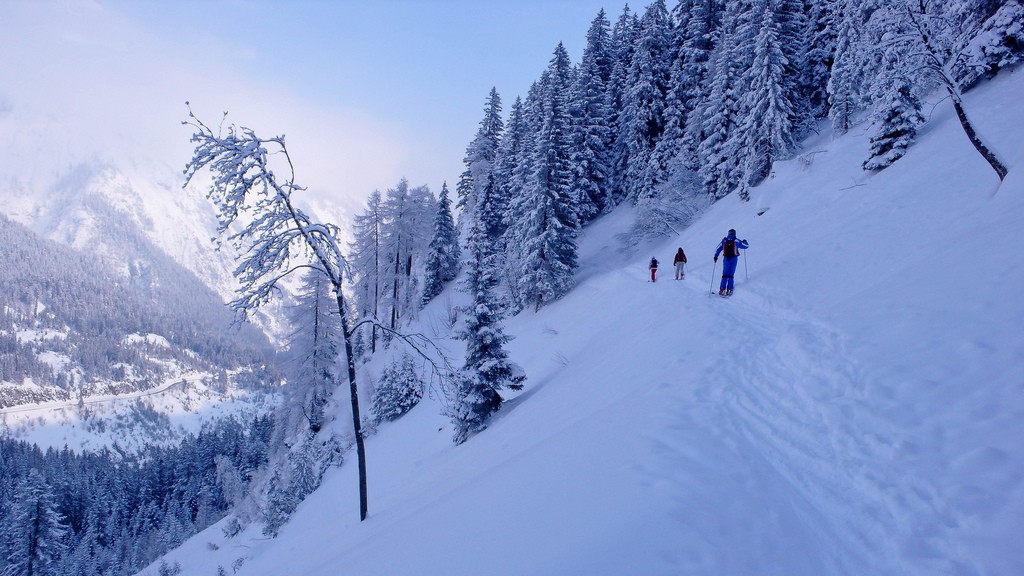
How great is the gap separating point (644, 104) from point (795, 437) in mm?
35799

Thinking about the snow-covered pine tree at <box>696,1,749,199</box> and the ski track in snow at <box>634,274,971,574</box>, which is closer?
the ski track in snow at <box>634,274,971,574</box>

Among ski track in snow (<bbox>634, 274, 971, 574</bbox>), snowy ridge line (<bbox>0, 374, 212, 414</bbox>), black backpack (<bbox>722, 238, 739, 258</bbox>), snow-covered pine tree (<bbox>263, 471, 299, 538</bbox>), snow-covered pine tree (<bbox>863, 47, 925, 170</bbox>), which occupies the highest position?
snowy ridge line (<bbox>0, 374, 212, 414</bbox>)

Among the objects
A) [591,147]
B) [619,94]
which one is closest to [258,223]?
[591,147]

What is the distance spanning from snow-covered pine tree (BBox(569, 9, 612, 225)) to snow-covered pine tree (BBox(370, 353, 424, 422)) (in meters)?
17.3

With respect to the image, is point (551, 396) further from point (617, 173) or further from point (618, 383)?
point (617, 173)

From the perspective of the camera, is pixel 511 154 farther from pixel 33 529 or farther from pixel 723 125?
pixel 33 529

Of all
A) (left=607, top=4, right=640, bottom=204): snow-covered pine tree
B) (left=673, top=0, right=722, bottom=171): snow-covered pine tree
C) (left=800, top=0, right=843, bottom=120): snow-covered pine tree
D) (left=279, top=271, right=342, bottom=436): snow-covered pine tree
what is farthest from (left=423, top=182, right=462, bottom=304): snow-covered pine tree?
(left=800, top=0, right=843, bottom=120): snow-covered pine tree

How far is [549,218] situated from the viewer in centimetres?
2809

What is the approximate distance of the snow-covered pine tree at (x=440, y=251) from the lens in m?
40.5

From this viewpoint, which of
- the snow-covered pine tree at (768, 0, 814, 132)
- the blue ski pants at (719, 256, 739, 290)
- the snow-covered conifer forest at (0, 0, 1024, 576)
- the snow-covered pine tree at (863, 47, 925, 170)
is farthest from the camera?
the snow-covered pine tree at (768, 0, 814, 132)

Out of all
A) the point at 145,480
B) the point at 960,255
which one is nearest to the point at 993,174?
the point at 960,255

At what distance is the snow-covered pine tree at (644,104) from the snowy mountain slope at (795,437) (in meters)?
22.8

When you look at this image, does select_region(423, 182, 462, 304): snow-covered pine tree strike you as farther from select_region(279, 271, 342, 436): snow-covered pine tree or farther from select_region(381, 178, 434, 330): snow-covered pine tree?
select_region(279, 271, 342, 436): snow-covered pine tree

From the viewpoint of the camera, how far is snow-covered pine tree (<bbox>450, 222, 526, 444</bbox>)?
14281 millimetres
